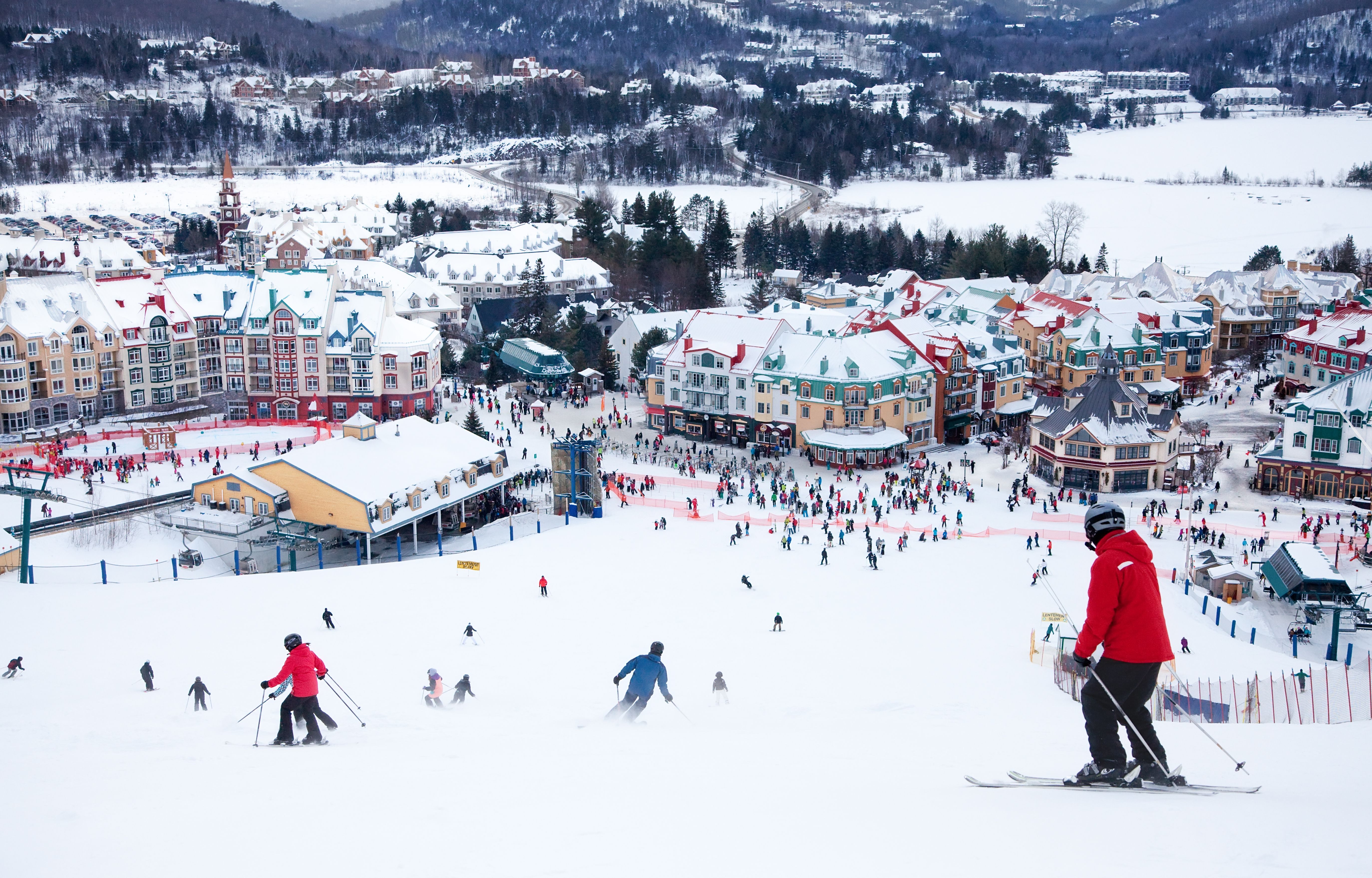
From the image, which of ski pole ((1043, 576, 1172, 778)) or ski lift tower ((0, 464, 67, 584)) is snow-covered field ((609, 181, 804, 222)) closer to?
ski lift tower ((0, 464, 67, 584))

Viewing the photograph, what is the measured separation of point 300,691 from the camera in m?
12.1

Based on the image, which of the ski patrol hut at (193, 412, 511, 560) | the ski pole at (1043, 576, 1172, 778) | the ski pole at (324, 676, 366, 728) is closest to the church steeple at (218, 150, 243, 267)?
the ski patrol hut at (193, 412, 511, 560)

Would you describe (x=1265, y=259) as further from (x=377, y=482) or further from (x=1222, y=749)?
(x=1222, y=749)

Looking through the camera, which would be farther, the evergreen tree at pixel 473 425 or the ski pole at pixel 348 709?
the evergreen tree at pixel 473 425

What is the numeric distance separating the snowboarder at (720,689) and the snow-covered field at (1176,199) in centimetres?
8241

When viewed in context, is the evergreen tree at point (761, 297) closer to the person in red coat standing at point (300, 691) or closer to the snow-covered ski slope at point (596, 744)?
the snow-covered ski slope at point (596, 744)

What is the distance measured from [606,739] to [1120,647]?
5.67m

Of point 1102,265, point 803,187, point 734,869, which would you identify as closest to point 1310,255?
point 1102,265

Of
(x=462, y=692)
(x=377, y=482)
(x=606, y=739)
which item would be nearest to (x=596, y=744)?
(x=606, y=739)

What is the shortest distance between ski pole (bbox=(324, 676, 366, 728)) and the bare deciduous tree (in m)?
86.4

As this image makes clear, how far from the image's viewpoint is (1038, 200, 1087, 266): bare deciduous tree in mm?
97000

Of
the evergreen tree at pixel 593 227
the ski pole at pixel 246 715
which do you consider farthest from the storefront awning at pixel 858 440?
the evergreen tree at pixel 593 227

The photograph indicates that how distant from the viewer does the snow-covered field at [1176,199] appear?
10056cm

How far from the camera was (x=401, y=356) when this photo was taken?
2036 inches
